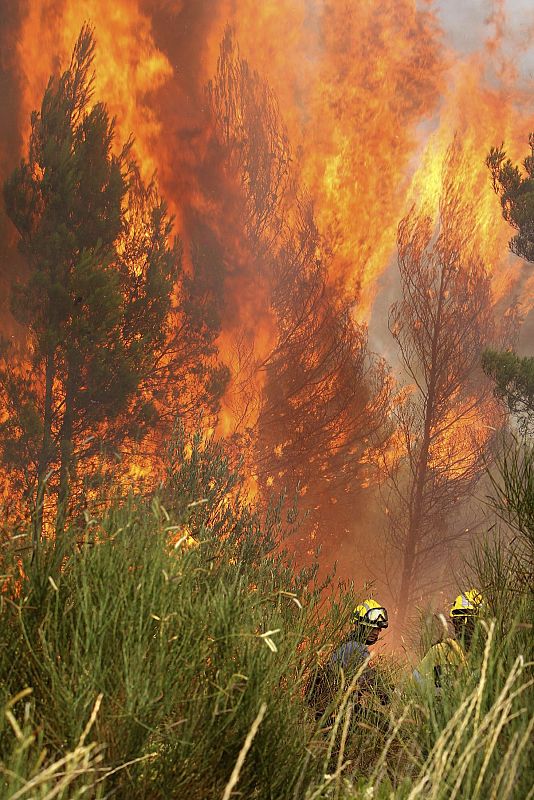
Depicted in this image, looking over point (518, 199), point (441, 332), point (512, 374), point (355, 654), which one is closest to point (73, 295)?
point (512, 374)

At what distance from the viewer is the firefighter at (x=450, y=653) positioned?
3.49m

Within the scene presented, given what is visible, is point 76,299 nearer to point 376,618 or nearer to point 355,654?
point 376,618

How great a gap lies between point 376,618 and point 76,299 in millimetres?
10583

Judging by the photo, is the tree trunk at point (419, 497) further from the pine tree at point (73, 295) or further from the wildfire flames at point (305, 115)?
the pine tree at point (73, 295)

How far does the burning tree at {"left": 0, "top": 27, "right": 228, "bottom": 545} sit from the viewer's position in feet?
46.9

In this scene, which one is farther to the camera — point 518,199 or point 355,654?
point 518,199

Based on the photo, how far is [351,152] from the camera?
24.5m

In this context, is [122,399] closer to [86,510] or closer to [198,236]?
[198,236]

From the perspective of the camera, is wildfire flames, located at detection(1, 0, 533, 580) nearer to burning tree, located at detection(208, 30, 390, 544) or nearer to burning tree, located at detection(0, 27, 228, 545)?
burning tree, located at detection(208, 30, 390, 544)

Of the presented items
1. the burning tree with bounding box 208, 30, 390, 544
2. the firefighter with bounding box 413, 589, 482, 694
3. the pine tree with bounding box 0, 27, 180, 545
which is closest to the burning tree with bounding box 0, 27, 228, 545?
the pine tree with bounding box 0, 27, 180, 545

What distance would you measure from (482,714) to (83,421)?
41.5 feet

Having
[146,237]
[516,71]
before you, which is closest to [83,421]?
[146,237]

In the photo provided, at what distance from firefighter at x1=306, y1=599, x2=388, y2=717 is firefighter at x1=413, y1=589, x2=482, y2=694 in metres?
0.36

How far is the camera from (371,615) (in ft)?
17.1
